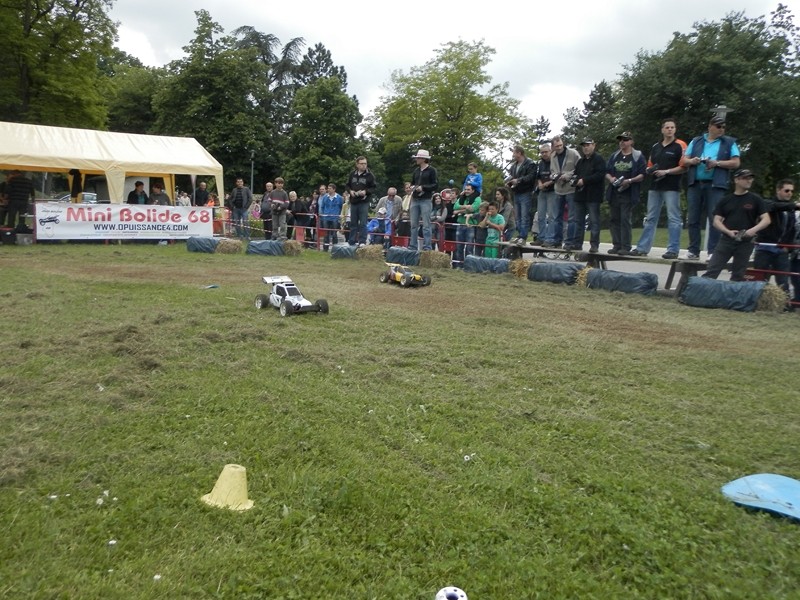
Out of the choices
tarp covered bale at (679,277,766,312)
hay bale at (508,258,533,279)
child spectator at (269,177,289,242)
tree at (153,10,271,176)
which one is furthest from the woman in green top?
tree at (153,10,271,176)

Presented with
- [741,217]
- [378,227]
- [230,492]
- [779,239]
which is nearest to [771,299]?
[741,217]

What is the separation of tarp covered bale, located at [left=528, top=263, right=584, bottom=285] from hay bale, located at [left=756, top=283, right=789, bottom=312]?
3255 mm

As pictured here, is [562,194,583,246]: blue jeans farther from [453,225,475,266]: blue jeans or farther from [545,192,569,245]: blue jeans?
[453,225,475,266]: blue jeans

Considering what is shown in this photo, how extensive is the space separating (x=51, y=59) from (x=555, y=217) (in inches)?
1154

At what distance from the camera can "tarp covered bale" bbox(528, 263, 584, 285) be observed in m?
11.9

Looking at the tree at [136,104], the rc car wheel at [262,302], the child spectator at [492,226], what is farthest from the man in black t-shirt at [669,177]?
the tree at [136,104]

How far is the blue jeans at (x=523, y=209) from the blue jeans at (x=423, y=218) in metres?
2.11

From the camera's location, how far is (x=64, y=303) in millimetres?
8391

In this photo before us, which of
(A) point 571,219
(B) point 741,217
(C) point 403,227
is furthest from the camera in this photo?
(C) point 403,227

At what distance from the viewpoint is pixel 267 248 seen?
1686 centimetres

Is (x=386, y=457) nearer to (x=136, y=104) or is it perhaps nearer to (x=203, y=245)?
(x=203, y=245)

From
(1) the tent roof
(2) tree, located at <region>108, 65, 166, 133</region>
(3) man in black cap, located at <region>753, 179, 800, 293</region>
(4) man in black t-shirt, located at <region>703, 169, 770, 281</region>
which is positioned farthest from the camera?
(2) tree, located at <region>108, 65, 166, 133</region>

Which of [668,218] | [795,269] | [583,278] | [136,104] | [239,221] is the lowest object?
[583,278]

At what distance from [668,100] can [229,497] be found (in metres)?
38.2
